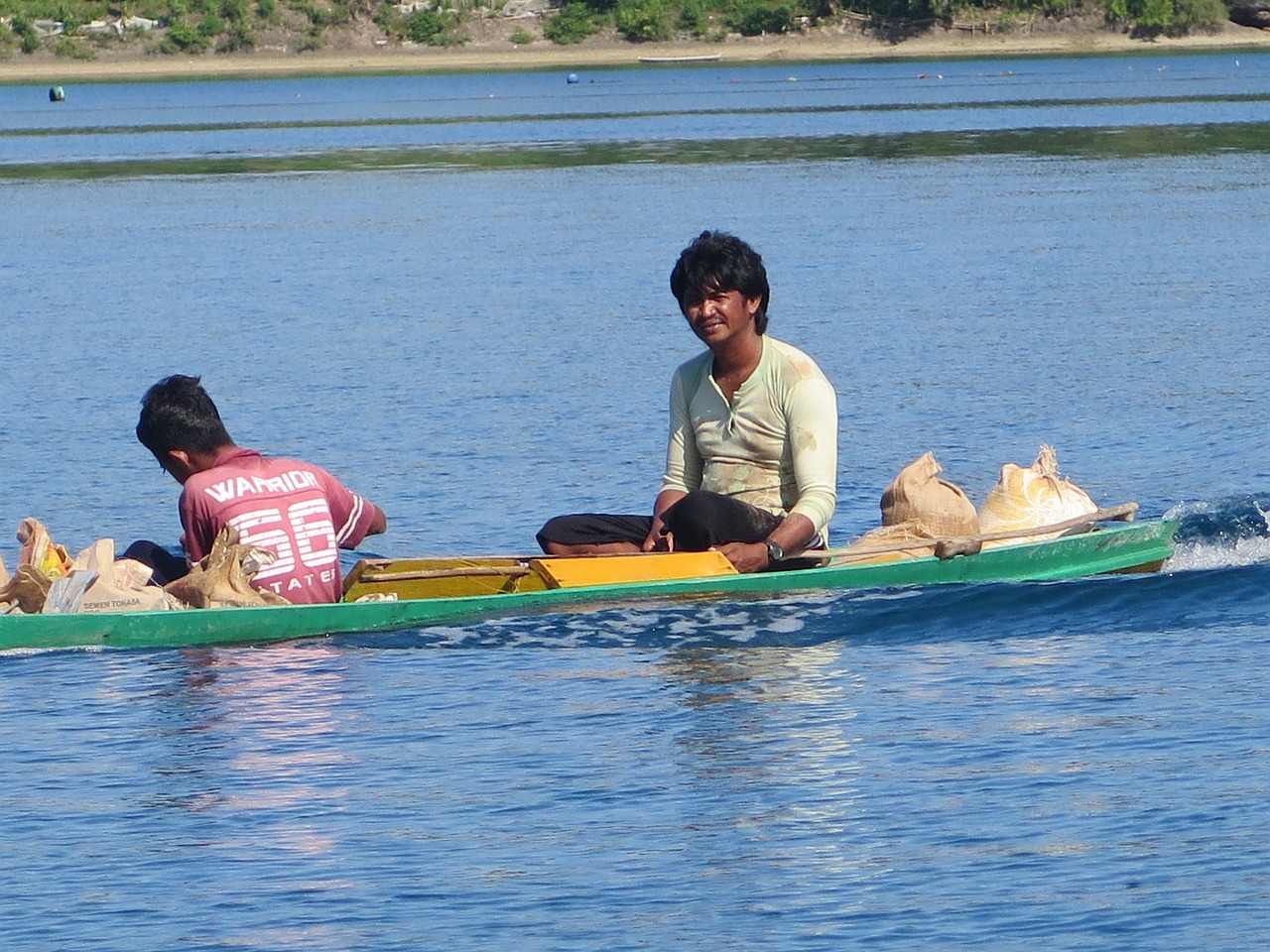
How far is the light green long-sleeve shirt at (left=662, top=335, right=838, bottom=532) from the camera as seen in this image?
834 cm

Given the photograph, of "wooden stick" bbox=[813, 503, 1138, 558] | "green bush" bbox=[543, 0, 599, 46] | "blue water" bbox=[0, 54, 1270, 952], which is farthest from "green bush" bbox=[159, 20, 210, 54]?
"wooden stick" bbox=[813, 503, 1138, 558]

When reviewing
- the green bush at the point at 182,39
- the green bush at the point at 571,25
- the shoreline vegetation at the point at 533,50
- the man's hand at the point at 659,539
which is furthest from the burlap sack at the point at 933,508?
the green bush at the point at 571,25

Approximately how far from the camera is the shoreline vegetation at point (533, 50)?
8875 centimetres

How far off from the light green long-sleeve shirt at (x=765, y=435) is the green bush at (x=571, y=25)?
280 ft

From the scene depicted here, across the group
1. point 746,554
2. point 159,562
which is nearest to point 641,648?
point 746,554

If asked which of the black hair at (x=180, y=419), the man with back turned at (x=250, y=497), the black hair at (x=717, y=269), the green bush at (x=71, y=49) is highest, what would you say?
the green bush at (x=71, y=49)

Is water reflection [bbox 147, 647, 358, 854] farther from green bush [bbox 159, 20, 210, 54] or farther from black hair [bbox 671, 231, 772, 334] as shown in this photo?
green bush [bbox 159, 20, 210, 54]

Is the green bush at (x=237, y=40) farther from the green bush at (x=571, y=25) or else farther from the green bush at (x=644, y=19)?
the green bush at (x=644, y=19)

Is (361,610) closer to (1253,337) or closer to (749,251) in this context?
(749,251)

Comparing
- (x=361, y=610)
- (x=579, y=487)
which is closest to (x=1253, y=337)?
(x=579, y=487)

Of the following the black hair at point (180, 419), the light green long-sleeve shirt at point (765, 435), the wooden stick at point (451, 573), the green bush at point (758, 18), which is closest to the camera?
the black hair at point (180, 419)

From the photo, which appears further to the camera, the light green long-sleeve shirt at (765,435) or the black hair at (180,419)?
the light green long-sleeve shirt at (765,435)

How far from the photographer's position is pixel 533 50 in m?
91.7

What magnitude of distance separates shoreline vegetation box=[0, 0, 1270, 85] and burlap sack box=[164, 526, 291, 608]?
82.4 meters
